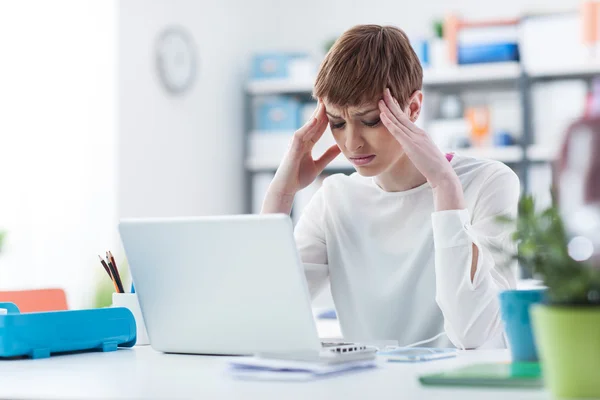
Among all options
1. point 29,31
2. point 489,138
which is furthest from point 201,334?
point 489,138

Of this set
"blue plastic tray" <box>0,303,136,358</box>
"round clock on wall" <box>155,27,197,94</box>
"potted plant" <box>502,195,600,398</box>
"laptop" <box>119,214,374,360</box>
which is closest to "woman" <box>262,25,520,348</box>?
"laptop" <box>119,214,374,360</box>

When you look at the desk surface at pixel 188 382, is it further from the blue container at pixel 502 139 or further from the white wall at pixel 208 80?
the blue container at pixel 502 139

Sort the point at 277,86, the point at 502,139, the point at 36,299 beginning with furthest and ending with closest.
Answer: the point at 277,86
the point at 502,139
the point at 36,299

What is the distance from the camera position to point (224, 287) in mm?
1251

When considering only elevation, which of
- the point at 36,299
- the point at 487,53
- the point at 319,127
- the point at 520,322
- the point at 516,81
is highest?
the point at 487,53

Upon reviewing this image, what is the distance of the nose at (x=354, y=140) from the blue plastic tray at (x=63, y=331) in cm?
53

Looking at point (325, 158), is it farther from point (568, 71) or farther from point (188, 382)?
point (568, 71)

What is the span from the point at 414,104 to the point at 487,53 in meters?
2.02

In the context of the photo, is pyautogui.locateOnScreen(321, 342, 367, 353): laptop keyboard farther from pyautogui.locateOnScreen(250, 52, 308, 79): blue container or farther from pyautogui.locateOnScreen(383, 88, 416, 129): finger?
pyautogui.locateOnScreen(250, 52, 308, 79): blue container

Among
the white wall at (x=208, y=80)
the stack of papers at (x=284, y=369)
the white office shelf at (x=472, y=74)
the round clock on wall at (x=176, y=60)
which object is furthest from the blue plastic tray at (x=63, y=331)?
the white office shelf at (x=472, y=74)

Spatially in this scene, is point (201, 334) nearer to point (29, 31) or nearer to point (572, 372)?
point (572, 372)

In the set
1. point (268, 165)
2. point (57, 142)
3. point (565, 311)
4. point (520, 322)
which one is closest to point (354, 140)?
point (520, 322)

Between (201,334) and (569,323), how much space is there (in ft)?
2.10

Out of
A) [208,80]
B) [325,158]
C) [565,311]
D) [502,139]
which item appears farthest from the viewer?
[208,80]
